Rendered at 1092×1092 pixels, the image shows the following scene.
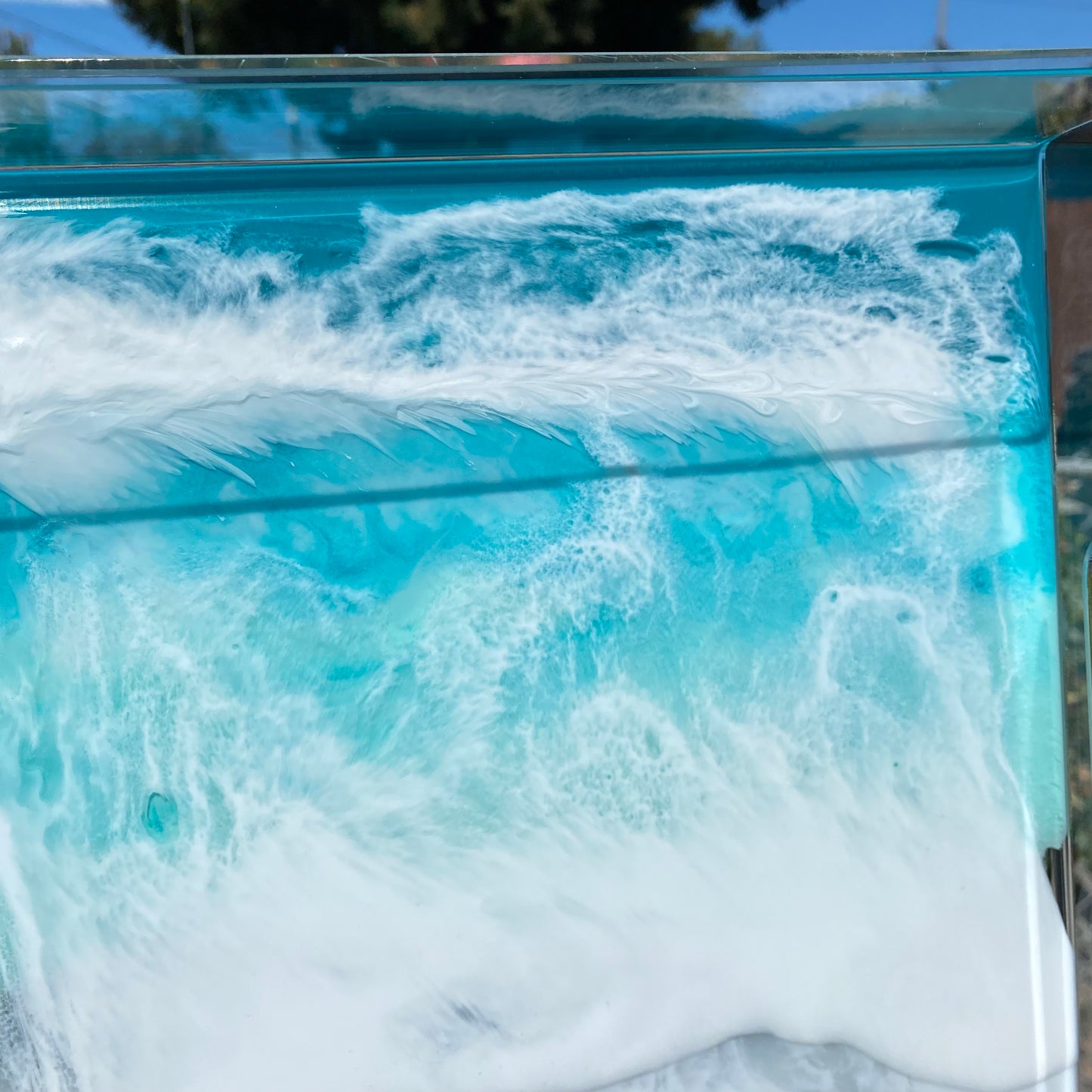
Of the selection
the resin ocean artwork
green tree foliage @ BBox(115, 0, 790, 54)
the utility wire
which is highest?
green tree foliage @ BBox(115, 0, 790, 54)

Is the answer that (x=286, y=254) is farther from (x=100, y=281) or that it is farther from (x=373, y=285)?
(x=100, y=281)

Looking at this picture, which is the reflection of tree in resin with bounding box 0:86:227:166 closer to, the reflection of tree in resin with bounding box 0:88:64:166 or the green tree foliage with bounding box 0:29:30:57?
the reflection of tree in resin with bounding box 0:88:64:166

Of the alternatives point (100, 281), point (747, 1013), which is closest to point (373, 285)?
point (100, 281)

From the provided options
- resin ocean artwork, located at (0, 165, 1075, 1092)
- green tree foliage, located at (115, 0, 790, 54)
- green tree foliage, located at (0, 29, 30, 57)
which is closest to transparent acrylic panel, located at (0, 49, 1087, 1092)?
resin ocean artwork, located at (0, 165, 1075, 1092)

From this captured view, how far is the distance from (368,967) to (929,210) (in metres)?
2.18

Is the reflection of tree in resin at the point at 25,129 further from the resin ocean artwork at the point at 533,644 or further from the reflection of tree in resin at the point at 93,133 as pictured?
the resin ocean artwork at the point at 533,644

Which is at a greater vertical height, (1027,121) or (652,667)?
(1027,121)

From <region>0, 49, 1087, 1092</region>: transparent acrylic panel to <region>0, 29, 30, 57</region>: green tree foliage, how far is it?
1.85 feet

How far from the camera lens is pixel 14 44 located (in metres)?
1.91

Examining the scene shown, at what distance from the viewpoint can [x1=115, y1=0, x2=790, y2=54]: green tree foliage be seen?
7.16ft

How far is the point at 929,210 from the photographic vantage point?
178 cm

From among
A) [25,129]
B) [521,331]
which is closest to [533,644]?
[521,331]

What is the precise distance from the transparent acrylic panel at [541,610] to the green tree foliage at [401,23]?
821 mm

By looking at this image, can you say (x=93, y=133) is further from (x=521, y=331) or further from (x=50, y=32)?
(x=521, y=331)
